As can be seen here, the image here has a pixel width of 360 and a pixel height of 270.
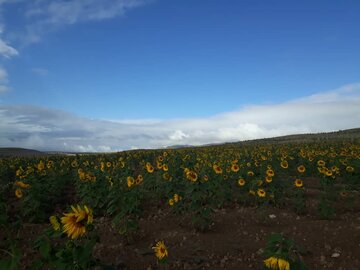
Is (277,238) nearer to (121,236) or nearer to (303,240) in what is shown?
(303,240)

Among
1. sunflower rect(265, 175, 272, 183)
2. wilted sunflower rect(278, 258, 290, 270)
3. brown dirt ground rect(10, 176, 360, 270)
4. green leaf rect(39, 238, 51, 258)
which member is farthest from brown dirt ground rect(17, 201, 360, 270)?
wilted sunflower rect(278, 258, 290, 270)

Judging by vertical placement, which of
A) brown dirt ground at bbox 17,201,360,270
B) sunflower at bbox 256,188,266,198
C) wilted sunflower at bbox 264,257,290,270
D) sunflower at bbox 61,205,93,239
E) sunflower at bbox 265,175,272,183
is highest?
sunflower at bbox 61,205,93,239

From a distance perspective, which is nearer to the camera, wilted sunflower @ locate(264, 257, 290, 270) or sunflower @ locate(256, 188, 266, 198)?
wilted sunflower @ locate(264, 257, 290, 270)

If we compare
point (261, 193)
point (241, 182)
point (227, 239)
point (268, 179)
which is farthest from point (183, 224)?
point (268, 179)

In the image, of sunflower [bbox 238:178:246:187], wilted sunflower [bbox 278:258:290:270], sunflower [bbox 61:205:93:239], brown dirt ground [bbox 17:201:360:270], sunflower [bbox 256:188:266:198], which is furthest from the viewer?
sunflower [bbox 238:178:246:187]

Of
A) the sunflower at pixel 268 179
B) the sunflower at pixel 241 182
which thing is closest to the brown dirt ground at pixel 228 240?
the sunflower at pixel 268 179

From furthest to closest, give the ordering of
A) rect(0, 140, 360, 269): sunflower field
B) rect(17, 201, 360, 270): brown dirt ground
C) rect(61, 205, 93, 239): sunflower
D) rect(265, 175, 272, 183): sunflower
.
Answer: rect(265, 175, 272, 183): sunflower, rect(17, 201, 360, 270): brown dirt ground, rect(0, 140, 360, 269): sunflower field, rect(61, 205, 93, 239): sunflower

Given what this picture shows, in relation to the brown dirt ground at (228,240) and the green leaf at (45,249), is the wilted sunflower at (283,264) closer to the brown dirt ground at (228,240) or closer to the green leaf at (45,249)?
the green leaf at (45,249)

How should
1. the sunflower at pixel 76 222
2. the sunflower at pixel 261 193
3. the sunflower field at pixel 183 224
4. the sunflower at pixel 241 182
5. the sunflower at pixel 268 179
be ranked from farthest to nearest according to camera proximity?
the sunflower at pixel 241 182
the sunflower at pixel 268 179
the sunflower at pixel 261 193
the sunflower field at pixel 183 224
the sunflower at pixel 76 222

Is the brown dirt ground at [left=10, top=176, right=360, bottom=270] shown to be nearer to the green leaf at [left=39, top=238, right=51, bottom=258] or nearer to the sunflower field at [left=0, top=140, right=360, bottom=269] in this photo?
the sunflower field at [left=0, top=140, right=360, bottom=269]

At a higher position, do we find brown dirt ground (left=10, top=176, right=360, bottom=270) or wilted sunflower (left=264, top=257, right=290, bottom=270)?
wilted sunflower (left=264, top=257, right=290, bottom=270)

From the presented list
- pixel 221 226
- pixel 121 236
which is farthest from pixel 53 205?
pixel 221 226

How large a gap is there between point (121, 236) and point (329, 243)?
4110 mm

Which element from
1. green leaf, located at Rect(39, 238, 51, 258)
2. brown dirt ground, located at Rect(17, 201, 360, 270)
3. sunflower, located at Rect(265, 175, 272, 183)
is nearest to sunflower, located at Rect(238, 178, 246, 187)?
sunflower, located at Rect(265, 175, 272, 183)
